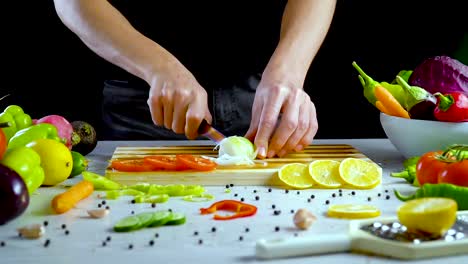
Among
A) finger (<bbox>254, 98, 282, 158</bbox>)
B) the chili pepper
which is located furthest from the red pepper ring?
finger (<bbox>254, 98, 282, 158</bbox>)

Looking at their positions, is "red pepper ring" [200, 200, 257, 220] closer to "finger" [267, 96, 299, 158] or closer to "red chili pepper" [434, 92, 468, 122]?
"finger" [267, 96, 299, 158]

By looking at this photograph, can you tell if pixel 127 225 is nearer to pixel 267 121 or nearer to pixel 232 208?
pixel 232 208

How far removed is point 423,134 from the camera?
2164mm

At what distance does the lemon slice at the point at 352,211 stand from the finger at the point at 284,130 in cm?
54

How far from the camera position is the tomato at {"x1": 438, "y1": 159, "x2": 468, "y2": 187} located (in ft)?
5.72

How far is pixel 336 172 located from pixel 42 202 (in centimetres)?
66

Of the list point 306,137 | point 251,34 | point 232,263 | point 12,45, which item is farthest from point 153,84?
point 12,45

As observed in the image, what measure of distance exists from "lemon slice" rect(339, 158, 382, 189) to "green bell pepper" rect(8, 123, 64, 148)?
0.72 meters

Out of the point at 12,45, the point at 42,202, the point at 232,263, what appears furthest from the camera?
the point at 12,45

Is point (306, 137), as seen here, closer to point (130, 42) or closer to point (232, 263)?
point (130, 42)

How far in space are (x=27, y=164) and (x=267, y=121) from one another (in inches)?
26.3

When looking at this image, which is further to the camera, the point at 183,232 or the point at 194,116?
the point at 194,116

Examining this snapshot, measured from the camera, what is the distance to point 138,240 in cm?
146

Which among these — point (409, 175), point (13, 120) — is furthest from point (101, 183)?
point (409, 175)
